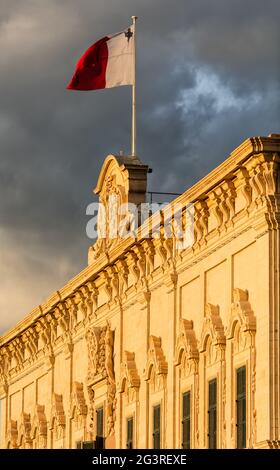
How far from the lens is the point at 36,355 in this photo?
258ft

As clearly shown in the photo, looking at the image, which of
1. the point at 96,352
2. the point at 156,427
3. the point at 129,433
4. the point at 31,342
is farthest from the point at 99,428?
the point at 31,342

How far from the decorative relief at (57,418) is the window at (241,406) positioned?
19473 millimetres

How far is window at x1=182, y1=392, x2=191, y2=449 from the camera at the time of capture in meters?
59.0

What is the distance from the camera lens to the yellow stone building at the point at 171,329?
53375 mm

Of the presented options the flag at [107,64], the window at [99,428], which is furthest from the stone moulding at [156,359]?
the flag at [107,64]

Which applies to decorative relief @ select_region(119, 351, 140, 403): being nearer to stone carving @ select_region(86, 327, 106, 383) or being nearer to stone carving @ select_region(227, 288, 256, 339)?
stone carving @ select_region(86, 327, 106, 383)

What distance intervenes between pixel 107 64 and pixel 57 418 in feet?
44.4

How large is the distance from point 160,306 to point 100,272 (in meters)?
6.62

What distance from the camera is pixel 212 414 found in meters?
56.9

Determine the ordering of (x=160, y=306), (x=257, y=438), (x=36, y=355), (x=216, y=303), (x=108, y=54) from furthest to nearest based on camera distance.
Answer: (x=36, y=355), (x=108, y=54), (x=160, y=306), (x=216, y=303), (x=257, y=438)

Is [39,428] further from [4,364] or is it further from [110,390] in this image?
[110,390]

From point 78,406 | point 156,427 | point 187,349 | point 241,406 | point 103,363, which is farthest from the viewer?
point 78,406

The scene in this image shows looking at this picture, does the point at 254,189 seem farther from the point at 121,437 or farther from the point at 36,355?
the point at 36,355

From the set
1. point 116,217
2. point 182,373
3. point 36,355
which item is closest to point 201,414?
point 182,373
